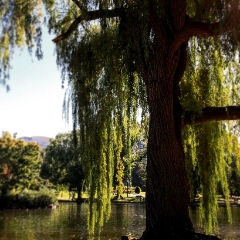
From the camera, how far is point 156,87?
4.76 meters

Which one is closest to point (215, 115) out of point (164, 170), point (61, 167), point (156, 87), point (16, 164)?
point (156, 87)

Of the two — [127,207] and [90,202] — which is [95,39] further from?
[127,207]

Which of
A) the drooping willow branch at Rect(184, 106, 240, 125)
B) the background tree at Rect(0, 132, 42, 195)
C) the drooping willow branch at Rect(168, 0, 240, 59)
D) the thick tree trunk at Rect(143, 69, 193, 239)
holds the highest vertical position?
the background tree at Rect(0, 132, 42, 195)

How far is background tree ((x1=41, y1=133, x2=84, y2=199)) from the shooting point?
29.1 meters

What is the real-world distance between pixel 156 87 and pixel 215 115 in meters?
1.16

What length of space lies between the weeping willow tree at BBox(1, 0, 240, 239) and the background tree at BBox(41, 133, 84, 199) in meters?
22.2

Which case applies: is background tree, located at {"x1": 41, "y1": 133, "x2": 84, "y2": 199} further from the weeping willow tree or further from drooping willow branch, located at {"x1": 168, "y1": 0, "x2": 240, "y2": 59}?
drooping willow branch, located at {"x1": 168, "y1": 0, "x2": 240, "y2": 59}

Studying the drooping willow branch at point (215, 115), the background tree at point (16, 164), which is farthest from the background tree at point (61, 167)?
the drooping willow branch at point (215, 115)

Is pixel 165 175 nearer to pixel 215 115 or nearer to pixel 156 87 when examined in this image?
pixel 156 87

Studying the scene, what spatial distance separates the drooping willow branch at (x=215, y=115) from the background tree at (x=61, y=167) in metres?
23.1

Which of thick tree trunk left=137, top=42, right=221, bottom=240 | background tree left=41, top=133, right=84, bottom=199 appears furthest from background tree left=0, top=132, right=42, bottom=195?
thick tree trunk left=137, top=42, right=221, bottom=240

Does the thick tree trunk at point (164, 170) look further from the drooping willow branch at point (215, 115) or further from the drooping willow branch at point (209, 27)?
the drooping willow branch at point (215, 115)

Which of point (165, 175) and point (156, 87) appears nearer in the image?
point (165, 175)

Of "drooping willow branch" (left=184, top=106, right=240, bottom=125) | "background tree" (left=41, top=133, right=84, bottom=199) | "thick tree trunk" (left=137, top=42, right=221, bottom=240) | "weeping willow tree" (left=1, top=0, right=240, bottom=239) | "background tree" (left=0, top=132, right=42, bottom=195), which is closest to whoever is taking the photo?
"thick tree trunk" (left=137, top=42, right=221, bottom=240)
